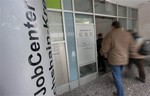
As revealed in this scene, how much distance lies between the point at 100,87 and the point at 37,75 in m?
2.96

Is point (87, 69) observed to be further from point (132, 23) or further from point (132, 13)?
point (132, 13)

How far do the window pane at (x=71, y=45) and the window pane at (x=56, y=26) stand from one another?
188mm

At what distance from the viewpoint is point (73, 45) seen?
12.6ft

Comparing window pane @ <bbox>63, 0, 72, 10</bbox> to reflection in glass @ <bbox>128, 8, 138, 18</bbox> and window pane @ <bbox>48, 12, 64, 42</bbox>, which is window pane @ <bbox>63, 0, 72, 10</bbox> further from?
reflection in glass @ <bbox>128, 8, 138, 18</bbox>

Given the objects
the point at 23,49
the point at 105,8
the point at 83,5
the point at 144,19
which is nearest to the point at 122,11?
the point at 105,8

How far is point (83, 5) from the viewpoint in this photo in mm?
4133

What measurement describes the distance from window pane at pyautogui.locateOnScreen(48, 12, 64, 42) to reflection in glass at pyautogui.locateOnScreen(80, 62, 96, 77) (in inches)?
49.5

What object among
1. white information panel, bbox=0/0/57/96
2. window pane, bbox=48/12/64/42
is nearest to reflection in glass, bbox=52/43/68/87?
window pane, bbox=48/12/64/42

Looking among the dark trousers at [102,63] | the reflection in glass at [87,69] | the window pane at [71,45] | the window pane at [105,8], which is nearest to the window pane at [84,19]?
the window pane at [71,45]

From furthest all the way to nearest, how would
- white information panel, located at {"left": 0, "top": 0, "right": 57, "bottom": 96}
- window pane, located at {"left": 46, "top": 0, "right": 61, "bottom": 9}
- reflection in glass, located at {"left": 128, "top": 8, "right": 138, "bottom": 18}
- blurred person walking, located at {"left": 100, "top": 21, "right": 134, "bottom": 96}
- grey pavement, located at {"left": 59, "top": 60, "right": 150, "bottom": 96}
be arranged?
reflection in glass, located at {"left": 128, "top": 8, "right": 138, "bottom": 18} < grey pavement, located at {"left": 59, "top": 60, "right": 150, "bottom": 96} < window pane, located at {"left": 46, "top": 0, "right": 61, "bottom": 9} < blurred person walking, located at {"left": 100, "top": 21, "right": 134, "bottom": 96} < white information panel, located at {"left": 0, "top": 0, "right": 57, "bottom": 96}

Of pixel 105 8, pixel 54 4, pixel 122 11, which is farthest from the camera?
pixel 122 11

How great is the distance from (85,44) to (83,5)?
1151mm

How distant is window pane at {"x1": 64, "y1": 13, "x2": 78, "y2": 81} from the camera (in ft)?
12.1

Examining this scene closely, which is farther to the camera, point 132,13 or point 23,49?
point 132,13
